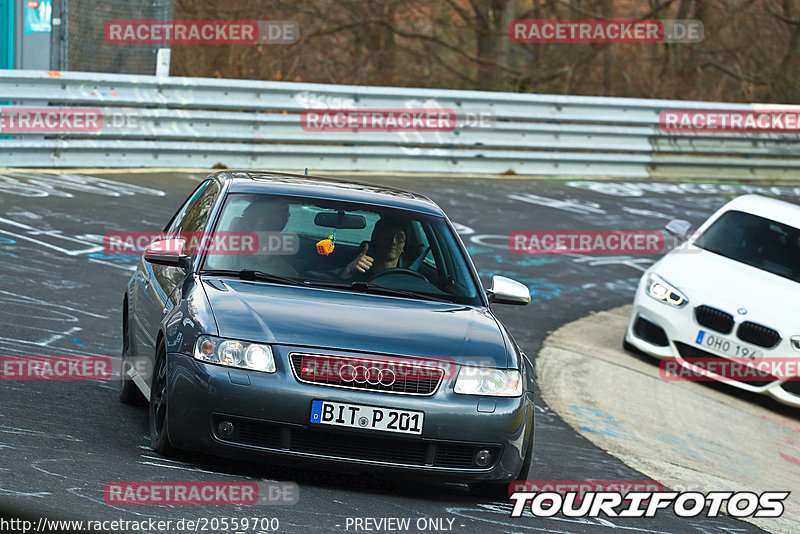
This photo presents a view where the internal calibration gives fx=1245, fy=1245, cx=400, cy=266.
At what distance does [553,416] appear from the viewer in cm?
876

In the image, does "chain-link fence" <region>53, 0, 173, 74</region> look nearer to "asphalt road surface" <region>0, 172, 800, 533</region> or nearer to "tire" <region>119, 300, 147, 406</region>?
"asphalt road surface" <region>0, 172, 800, 533</region>

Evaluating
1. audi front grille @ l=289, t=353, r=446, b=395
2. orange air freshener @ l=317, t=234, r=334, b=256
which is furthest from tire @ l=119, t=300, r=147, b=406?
audi front grille @ l=289, t=353, r=446, b=395

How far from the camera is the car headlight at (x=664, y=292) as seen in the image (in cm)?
1084

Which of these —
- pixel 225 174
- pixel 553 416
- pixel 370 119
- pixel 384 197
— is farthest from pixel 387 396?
pixel 370 119

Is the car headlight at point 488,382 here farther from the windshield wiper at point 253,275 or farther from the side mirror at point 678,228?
the side mirror at point 678,228

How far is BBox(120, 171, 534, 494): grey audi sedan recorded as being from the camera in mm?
5398

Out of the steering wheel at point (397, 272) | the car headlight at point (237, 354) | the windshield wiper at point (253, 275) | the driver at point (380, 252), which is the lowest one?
the car headlight at point (237, 354)

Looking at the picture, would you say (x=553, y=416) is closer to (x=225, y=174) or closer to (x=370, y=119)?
(x=225, y=174)

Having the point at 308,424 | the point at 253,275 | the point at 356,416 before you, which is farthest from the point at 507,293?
the point at 308,424

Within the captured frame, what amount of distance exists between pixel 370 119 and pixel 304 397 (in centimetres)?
1339

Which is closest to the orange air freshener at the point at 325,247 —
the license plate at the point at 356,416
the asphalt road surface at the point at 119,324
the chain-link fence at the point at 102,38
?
the asphalt road surface at the point at 119,324

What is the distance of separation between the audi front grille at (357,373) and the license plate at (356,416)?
0.09 meters

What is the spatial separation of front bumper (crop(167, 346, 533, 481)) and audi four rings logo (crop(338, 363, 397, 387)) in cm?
6

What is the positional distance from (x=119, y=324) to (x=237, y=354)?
4.34 m
